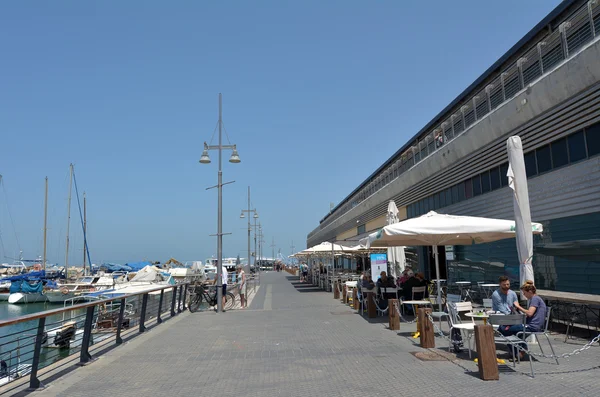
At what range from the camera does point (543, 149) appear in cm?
1474

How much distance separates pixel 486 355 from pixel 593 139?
27.4 feet

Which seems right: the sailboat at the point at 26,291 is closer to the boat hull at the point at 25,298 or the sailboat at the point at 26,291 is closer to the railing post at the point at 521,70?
the boat hull at the point at 25,298

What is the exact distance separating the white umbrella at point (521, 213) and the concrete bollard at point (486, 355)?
3.63 metres

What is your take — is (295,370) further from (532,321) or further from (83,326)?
(83,326)

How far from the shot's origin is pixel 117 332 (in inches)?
415

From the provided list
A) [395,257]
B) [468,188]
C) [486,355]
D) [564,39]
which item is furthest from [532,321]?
[468,188]

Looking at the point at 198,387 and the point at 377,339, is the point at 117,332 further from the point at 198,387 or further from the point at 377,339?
the point at 377,339

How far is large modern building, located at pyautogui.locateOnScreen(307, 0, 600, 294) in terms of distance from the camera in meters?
12.5

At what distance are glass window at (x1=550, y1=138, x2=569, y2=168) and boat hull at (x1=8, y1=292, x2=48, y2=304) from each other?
43.0 m

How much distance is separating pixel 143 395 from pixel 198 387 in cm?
71

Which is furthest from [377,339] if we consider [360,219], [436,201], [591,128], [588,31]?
[360,219]

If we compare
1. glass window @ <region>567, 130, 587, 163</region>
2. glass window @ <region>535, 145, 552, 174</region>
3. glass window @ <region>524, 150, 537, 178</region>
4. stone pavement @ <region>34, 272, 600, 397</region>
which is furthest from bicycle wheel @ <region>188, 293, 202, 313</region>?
glass window @ <region>567, 130, 587, 163</region>

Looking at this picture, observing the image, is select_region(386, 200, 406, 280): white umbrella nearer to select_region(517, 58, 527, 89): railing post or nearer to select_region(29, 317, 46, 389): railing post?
select_region(517, 58, 527, 89): railing post

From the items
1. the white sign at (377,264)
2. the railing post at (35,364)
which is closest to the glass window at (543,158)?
the white sign at (377,264)
